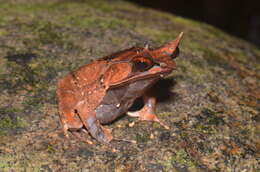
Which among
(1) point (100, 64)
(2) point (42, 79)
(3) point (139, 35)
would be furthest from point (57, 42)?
(1) point (100, 64)

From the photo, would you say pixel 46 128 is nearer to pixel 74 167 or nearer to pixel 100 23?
pixel 74 167

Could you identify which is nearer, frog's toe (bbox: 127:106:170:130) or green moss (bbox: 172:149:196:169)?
green moss (bbox: 172:149:196:169)

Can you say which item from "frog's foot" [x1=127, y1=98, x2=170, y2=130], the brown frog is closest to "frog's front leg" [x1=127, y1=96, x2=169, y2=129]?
"frog's foot" [x1=127, y1=98, x2=170, y2=130]

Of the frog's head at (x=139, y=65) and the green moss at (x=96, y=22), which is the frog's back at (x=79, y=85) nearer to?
the frog's head at (x=139, y=65)

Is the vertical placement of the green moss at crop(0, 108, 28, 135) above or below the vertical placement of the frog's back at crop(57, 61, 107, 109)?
below

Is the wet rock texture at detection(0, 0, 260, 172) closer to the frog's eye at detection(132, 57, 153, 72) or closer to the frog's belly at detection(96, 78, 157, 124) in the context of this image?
the frog's belly at detection(96, 78, 157, 124)

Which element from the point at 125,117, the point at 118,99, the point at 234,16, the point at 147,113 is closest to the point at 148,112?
the point at 147,113
